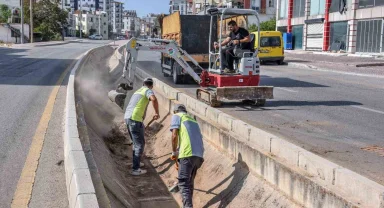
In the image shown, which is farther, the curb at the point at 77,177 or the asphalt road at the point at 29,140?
the asphalt road at the point at 29,140

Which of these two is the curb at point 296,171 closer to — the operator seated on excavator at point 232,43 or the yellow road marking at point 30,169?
the yellow road marking at point 30,169

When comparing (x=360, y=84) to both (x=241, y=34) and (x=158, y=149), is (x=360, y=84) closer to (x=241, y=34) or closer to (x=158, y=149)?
(x=241, y=34)

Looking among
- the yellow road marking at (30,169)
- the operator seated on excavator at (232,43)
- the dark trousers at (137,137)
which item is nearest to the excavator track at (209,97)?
the operator seated on excavator at (232,43)

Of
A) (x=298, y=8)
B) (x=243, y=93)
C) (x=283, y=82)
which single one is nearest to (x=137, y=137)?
(x=243, y=93)

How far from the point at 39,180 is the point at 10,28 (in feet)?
220

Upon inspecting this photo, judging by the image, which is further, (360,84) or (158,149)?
(360,84)

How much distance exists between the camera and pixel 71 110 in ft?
28.5

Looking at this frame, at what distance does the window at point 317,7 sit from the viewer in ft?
149

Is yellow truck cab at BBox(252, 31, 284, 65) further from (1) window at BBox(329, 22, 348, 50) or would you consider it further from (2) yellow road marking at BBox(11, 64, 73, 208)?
(2) yellow road marking at BBox(11, 64, 73, 208)

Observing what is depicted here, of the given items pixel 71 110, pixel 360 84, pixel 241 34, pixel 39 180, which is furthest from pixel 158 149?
pixel 360 84

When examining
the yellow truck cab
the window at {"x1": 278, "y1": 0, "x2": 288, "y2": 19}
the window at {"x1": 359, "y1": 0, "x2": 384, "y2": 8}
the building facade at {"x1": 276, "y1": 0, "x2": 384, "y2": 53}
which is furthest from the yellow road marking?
the window at {"x1": 278, "y1": 0, "x2": 288, "y2": 19}

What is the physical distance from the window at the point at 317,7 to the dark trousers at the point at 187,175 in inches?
1629

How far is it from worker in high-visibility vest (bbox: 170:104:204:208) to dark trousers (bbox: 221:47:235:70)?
5.33 meters

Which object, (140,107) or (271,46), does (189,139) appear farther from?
(271,46)
